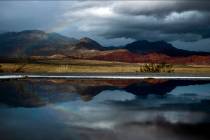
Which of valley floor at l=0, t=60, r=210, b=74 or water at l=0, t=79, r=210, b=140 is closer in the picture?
water at l=0, t=79, r=210, b=140

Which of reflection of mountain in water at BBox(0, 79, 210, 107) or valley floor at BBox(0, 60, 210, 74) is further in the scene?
valley floor at BBox(0, 60, 210, 74)

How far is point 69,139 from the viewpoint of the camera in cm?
Result: 1245

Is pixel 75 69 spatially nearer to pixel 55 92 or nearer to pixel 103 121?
pixel 55 92

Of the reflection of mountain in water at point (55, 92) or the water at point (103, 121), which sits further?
the reflection of mountain in water at point (55, 92)

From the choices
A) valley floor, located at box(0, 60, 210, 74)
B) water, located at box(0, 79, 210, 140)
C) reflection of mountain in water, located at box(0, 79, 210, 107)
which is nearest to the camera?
water, located at box(0, 79, 210, 140)

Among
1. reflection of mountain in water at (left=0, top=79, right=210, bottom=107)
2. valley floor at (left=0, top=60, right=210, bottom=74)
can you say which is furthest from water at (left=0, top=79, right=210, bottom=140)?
valley floor at (left=0, top=60, right=210, bottom=74)

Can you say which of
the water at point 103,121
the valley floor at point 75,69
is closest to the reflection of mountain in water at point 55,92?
the water at point 103,121

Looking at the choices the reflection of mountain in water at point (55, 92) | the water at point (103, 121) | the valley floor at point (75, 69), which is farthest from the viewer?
the valley floor at point (75, 69)

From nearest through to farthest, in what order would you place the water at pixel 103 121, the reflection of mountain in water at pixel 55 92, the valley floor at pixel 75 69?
the water at pixel 103 121 < the reflection of mountain in water at pixel 55 92 < the valley floor at pixel 75 69

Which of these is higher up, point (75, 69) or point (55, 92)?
point (55, 92)

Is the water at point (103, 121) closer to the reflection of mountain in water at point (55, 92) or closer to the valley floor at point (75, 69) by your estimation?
the reflection of mountain in water at point (55, 92)

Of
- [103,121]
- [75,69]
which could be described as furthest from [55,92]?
[75,69]

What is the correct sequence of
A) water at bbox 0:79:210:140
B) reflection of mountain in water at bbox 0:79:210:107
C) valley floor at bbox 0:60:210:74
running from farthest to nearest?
valley floor at bbox 0:60:210:74 < reflection of mountain in water at bbox 0:79:210:107 < water at bbox 0:79:210:140

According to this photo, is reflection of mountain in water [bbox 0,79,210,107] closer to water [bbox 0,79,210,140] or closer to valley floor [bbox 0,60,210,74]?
water [bbox 0,79,210,140]
